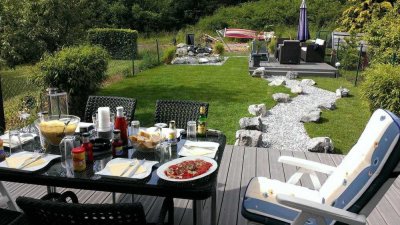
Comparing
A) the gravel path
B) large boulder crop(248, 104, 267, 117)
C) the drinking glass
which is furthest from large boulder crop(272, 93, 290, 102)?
the drinking glass

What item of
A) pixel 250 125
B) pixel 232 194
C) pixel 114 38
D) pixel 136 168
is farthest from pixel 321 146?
pixel 114 38

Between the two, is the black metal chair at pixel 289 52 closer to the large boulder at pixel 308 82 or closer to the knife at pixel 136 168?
the large boulder at pixel 308 82

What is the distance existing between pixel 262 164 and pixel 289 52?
7980 mm

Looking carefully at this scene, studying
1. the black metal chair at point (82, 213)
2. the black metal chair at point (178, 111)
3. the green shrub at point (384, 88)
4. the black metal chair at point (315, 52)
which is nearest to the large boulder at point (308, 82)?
the black metal chair at point (315, 52)

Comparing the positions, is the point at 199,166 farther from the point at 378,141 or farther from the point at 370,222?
the point at 370,222

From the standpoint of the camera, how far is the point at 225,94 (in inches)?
306

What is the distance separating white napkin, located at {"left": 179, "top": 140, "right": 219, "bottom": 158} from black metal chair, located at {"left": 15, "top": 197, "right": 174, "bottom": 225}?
874 mm

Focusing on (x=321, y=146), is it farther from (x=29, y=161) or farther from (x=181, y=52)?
(x=181, y=52)

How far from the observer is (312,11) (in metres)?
23.2

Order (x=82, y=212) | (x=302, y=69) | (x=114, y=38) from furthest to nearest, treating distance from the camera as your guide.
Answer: (x=114, y=38)
(x=302, y=69)
(x=82, y=212)

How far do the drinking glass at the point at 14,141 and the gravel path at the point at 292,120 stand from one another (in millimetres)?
3140

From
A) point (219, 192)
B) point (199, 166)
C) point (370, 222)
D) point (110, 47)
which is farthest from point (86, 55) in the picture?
point (110, 47)

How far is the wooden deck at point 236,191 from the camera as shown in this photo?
2.79 metres

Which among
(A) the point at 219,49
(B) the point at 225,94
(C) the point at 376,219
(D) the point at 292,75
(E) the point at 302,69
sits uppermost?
(A) the point at 219,49
